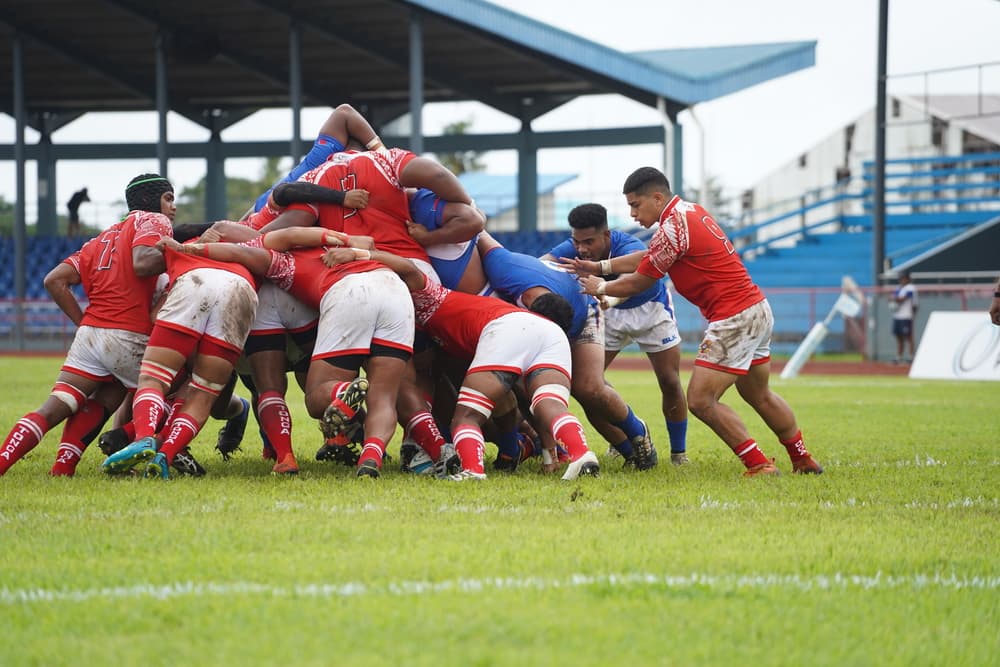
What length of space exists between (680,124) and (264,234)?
2611cm

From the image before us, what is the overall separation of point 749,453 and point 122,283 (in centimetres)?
409

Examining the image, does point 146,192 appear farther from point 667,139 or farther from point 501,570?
point 667,139

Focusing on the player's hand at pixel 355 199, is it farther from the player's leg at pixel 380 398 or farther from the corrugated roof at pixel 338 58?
the corrugated roof at pixel 338 58

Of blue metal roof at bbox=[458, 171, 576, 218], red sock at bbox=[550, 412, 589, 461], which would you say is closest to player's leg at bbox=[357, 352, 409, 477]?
red sock at bbox=[550, 412, 589, 461]

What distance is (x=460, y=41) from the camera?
32.7m

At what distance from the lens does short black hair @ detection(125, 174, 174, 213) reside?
833 cm

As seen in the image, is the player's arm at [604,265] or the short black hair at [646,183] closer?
the short black hair at [646,183]

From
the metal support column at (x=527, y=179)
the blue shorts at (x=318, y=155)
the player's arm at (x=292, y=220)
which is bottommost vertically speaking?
the player's arm at (x=292, y=220)

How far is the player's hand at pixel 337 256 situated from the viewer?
794 centimetres

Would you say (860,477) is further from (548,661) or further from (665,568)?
(548,661)

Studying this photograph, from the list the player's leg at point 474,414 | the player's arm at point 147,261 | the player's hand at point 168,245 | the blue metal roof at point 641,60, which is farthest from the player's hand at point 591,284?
the blue metal roof at point 641,60

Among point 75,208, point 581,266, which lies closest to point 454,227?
point 581,266

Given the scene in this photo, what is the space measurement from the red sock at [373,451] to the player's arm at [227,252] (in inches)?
52.9

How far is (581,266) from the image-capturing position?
8633 millimetres
